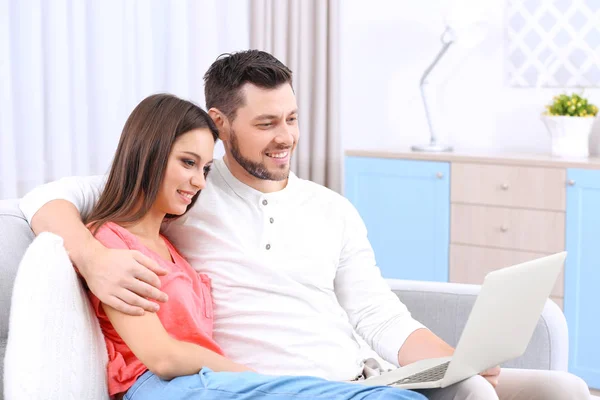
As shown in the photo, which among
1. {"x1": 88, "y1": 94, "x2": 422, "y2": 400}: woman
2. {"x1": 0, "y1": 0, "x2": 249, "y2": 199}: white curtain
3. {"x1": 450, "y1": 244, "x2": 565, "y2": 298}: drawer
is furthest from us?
{"x1": 450, "y1": 244, "x2": 565, "y2": 298}: drawer

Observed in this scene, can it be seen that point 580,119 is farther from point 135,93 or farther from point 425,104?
point 135,93

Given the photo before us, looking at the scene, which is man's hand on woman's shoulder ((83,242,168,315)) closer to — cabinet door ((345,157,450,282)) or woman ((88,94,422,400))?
woman ((88,94,422,400))

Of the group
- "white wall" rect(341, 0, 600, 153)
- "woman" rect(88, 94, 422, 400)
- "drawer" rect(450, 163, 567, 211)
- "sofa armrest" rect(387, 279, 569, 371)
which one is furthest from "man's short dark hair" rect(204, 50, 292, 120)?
"white wall" rect(341, 0, 600, 153)

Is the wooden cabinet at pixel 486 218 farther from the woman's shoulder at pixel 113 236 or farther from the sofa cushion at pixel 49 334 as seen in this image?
the sofa cushion at pixel 49 334

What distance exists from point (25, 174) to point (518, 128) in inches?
85.9

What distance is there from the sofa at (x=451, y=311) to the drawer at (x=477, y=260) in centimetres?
133

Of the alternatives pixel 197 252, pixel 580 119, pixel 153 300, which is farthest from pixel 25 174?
pixel 580 119

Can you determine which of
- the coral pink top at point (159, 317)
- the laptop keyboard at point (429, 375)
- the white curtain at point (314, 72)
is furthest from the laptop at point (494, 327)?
the white curtain at point (314, 72)

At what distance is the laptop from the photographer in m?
1.45

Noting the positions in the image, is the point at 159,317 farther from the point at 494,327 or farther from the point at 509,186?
the point at 509,186

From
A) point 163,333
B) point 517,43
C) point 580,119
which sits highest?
point 517,43

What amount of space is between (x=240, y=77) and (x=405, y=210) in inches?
77.3

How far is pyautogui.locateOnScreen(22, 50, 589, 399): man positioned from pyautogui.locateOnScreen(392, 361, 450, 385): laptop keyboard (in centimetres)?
24

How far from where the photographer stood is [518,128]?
3.97 m
